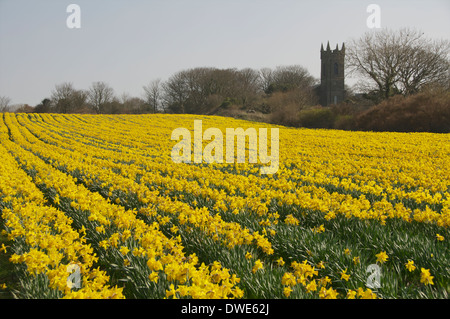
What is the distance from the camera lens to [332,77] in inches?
2879

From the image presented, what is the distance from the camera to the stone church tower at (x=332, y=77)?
71688 millimetres

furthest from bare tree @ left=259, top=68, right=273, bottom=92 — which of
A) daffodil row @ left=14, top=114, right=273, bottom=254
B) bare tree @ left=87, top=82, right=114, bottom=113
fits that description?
daffodil row @ left=14, top=114, right=273, bottom=254

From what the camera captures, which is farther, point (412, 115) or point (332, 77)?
point (332, 77)

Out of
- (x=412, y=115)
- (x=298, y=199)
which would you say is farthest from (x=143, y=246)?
(x=412, y=115)

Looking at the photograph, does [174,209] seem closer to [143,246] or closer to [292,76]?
[143,246]

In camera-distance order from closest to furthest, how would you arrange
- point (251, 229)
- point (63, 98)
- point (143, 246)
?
point (143, 246), point (251, 229), point (63, 98)

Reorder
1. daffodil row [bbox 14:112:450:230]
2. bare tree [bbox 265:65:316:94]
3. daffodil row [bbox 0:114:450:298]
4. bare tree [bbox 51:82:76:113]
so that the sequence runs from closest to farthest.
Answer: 1. daffodil row [bbox 0:114:450:298]
2. daffodil row [bbox 14:112:450:230]
3. bare tree [bbox 51:82:76:113]
4. bare tree [bbox 265:65:316:94]

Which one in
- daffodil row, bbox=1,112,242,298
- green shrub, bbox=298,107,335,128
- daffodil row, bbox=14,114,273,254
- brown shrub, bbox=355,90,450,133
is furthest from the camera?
green shrub, bbox=298,107,335,128

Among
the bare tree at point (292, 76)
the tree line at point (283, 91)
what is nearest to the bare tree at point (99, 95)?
the tree line at point (283, 91)

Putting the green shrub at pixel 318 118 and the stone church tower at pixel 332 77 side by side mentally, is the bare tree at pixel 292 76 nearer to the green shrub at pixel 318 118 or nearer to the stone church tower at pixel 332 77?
the stone church tower at pixel 332 77

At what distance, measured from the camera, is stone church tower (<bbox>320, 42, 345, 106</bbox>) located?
7169 centimetres

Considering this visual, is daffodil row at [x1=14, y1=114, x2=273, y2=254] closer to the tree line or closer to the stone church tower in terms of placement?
the tree line
